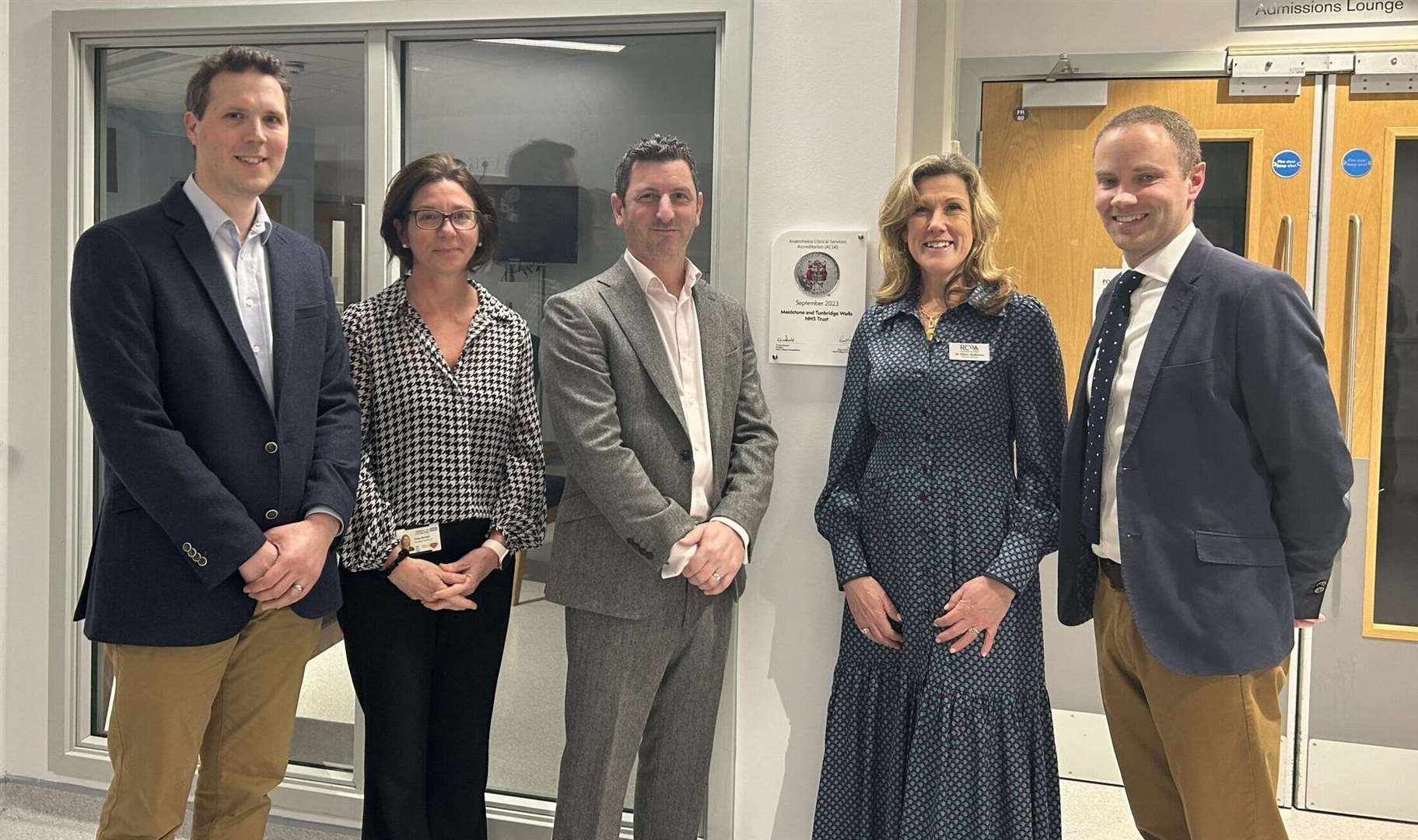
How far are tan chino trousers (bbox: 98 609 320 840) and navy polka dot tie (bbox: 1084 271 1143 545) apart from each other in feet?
4.97

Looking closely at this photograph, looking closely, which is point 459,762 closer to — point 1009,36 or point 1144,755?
point 1144,755

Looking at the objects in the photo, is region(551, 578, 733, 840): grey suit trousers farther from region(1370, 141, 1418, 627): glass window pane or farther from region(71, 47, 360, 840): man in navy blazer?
region(1370, 141, 1418, 627): glass window pane

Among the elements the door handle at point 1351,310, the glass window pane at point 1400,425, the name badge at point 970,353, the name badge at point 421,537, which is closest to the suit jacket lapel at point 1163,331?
the name badge at point 970,353

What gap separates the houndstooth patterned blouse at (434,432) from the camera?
7.23 ft

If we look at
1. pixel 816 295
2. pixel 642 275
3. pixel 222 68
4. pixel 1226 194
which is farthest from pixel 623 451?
pixel 1226 194

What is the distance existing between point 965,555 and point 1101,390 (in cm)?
41

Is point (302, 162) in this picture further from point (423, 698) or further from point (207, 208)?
point (423, 698)

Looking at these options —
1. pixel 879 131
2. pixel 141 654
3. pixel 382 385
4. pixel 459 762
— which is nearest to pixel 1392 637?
pixel 879 131

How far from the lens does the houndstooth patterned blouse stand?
86.8 inches

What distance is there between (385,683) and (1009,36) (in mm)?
2673

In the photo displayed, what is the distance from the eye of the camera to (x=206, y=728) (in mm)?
2076

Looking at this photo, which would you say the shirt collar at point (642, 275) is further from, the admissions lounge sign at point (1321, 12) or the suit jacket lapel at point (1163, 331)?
the admissions lounge sign at point (1321, 12)

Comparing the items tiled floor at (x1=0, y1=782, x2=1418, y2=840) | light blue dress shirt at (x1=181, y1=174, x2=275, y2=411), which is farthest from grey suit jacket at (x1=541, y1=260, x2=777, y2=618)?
tiled floor at (x1=0, y1=782, x2=1418, y2=840)

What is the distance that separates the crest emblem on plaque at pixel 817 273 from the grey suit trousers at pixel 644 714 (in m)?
0.73
